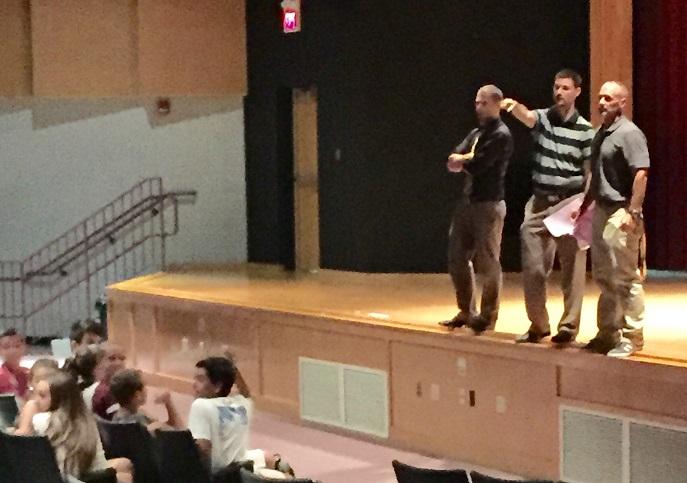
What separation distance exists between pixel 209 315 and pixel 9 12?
526 cm

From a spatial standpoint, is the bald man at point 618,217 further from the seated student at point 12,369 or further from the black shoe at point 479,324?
the seated student at point 12,369

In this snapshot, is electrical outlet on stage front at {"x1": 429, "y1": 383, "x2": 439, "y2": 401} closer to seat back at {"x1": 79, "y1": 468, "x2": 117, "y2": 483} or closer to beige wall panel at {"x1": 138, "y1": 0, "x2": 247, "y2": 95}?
seat back at {"x1": 79, "y1": 468, "x2": 117, "y2": 483}

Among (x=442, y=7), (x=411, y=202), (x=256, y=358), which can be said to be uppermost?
(x=442, y=7)

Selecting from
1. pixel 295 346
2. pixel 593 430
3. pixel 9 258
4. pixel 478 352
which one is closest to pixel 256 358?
pixel 295 346

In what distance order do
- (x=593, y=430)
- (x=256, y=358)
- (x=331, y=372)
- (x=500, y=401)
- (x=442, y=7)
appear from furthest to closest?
(x=442, y=7), (x=256, y=358), (x=331, y=372), (x=500, y=401), (x=593, y=430)

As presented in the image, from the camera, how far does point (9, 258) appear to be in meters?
13.5

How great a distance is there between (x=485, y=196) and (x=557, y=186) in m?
0.63

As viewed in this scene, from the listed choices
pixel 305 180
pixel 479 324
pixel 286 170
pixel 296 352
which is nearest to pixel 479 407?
pixel 479 324

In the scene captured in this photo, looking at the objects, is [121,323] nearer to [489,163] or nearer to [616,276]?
[489,163]

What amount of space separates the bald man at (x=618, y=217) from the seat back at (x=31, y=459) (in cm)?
300

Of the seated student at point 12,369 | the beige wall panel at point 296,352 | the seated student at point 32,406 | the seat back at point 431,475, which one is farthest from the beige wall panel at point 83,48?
the seat back at point 431,475

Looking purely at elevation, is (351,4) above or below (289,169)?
above

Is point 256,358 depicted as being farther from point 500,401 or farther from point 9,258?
point 9,258

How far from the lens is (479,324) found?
7.39 metres
